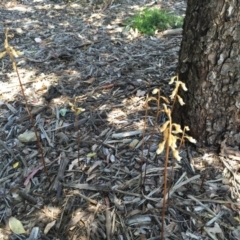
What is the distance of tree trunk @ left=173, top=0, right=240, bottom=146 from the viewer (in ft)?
6.44

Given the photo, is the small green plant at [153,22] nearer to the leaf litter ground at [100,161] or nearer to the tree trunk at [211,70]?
the leaf litter ground at [100,161]

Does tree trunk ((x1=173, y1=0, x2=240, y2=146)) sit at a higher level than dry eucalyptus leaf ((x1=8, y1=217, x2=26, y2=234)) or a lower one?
higher

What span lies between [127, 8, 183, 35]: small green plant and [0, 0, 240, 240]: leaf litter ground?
42cm

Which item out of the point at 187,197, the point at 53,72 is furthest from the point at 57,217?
the point at 53,72

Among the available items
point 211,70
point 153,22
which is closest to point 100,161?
point 211,70

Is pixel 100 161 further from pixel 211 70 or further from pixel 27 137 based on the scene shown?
pixel 211 70

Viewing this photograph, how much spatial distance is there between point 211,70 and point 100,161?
2.95 ft

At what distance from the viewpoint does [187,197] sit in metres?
2.07

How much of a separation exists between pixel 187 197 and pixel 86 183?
0.61 metres

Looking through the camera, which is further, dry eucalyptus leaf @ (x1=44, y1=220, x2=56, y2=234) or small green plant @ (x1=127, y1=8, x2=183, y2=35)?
small green plant @ (x1=127, y1=8, x2=183, y2=35)

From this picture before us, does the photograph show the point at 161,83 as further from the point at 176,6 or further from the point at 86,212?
the point at 176,6

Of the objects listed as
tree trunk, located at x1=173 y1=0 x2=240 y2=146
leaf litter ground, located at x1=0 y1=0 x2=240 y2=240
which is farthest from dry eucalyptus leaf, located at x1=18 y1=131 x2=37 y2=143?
tree trunk, located at x1=173 y1=0 x2=240 y2=146

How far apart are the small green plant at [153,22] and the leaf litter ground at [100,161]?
419mm

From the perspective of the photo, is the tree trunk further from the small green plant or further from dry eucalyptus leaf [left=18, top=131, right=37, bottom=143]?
the small green plant
